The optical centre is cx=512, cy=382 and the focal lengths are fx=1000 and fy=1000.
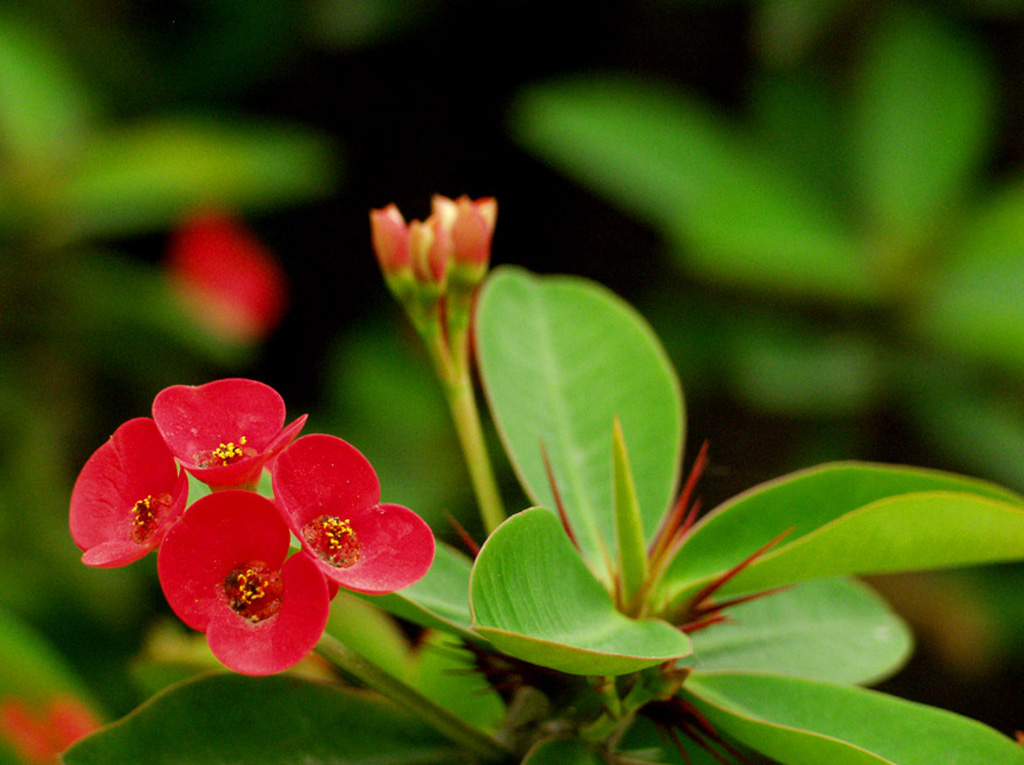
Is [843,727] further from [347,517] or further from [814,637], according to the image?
[347,517]

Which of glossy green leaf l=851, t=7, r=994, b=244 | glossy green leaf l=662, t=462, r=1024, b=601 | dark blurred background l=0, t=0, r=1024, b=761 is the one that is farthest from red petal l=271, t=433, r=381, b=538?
glossy green leaf l=851, t=7, r=994, b=244

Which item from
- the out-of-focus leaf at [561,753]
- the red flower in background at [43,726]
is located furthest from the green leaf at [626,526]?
the red flower in background at [43,726]

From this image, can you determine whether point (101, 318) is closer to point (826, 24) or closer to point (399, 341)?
point (399, 341)

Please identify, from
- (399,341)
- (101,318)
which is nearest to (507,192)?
(399,341)

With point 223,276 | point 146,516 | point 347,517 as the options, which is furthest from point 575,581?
point 223,276

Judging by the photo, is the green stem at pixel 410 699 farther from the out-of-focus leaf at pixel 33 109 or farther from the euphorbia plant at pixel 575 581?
the out-of-focus leaf at pixel 33 109
